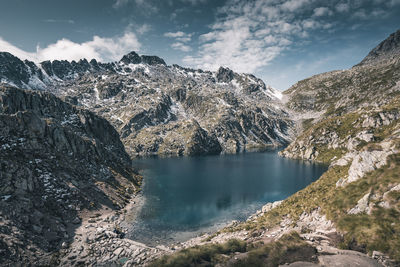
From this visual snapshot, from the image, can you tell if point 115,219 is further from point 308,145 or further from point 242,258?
point 308,145

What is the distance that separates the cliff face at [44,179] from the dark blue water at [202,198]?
13719mm

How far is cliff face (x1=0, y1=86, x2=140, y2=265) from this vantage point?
40266 mm

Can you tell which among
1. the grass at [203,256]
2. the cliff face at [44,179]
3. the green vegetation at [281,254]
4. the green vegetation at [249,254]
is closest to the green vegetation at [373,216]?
the green vegetation at [281,254]

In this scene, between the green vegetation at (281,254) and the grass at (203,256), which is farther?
the grass at (203,256)

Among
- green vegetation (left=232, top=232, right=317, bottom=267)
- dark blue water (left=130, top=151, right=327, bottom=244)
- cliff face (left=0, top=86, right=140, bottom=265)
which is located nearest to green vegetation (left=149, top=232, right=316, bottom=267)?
green vegetation (left=232, top=232, right=317, bottom=267)

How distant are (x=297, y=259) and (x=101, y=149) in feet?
300

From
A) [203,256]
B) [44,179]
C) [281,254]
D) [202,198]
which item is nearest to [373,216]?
[281,254]

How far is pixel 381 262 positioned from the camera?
69.2 feet

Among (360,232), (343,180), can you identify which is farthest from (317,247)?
(343,180)

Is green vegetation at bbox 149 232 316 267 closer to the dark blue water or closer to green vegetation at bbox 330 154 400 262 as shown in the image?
green vegetation at bbox 330 154 400 262

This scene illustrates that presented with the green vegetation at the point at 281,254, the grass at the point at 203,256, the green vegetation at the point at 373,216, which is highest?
the green vegetation at the point at 373,216

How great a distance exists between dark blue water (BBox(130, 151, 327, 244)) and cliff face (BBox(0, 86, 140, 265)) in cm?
1372

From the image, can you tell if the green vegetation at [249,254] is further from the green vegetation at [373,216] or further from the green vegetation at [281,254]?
the green vegetation at [373,216]

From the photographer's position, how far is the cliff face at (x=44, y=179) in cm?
→ 4027
